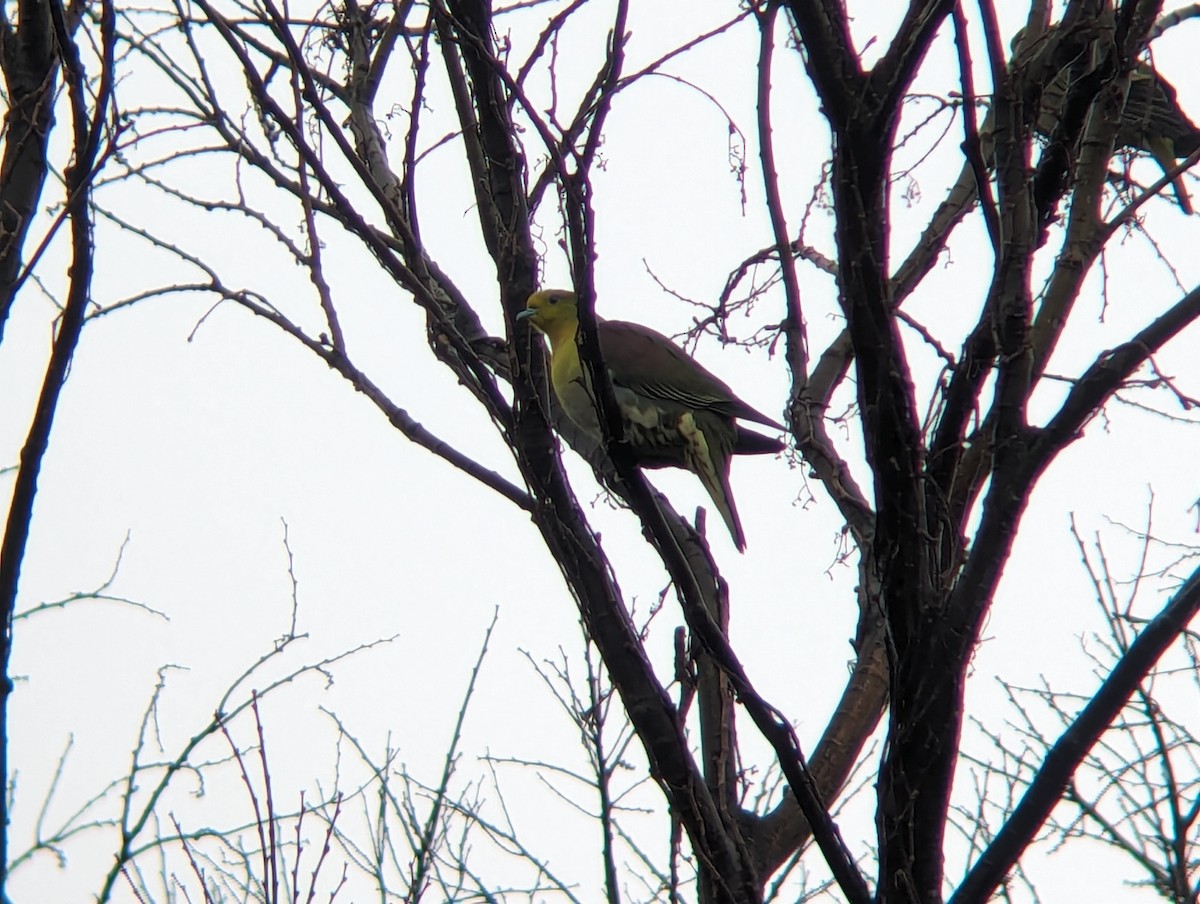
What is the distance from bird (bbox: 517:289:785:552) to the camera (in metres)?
5.30

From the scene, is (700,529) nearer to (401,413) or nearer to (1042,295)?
(401,413)

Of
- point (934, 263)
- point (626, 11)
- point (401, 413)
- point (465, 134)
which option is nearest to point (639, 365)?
point (934, 263)

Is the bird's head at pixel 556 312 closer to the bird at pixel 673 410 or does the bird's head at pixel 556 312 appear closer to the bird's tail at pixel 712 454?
the bird at pixel 673 410

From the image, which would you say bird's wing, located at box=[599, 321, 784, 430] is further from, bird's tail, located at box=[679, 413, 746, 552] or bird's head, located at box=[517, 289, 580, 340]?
bird's head, located at box=[517, 289, 580, 340]

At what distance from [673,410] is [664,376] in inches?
8.9

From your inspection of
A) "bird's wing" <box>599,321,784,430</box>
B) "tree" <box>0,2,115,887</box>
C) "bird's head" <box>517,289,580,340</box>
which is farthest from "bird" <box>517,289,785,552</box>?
"tree" <box>0,2,115,887</box>

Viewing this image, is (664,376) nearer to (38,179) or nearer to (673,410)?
(673,410)

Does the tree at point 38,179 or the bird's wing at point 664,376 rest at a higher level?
the bird's wing at point 664,376

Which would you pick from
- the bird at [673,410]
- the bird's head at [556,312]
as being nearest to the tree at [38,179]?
the bird at [673,410]

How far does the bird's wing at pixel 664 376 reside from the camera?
5543 millimetres

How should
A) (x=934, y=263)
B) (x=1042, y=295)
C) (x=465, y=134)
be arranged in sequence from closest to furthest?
(x=1042, y=295), (x=465, y=134), (x=934, y=263)

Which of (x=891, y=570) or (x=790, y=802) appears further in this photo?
(x=790, y=802)

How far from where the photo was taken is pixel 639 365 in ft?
19.0

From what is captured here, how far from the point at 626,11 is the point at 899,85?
0.58 meters
